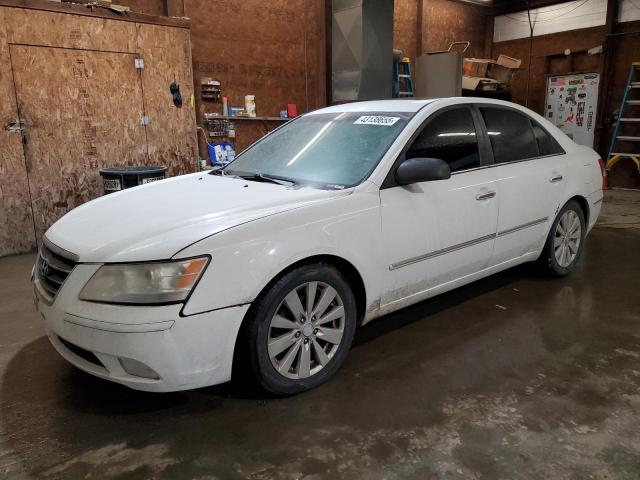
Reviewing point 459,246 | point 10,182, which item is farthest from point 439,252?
point 10,182

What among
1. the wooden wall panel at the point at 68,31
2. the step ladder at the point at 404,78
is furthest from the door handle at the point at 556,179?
the step ladder at the point at 404,78

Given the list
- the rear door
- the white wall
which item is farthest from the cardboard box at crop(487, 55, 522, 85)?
the rear door

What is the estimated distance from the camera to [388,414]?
7.38 feet

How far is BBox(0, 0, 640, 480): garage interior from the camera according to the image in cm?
202

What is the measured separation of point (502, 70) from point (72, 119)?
25.6 feet

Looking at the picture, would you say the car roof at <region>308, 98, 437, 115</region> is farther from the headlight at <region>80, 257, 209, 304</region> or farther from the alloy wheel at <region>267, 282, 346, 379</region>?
the headlight at <region>80, 257, 209, 304</region>

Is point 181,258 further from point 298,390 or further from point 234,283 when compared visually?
point 298,390

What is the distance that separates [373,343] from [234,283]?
1231mm

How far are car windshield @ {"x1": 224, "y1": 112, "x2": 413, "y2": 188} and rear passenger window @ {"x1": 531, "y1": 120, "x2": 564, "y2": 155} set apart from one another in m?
1.34

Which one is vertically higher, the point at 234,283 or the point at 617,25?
the point at 617,25

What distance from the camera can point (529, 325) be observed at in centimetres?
322

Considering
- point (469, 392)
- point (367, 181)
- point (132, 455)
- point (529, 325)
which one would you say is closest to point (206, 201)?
point (367, 181)

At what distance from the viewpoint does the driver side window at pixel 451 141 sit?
9.40 feet

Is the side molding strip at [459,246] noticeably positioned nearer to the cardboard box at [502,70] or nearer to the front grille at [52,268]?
the front grille at [52,268]
